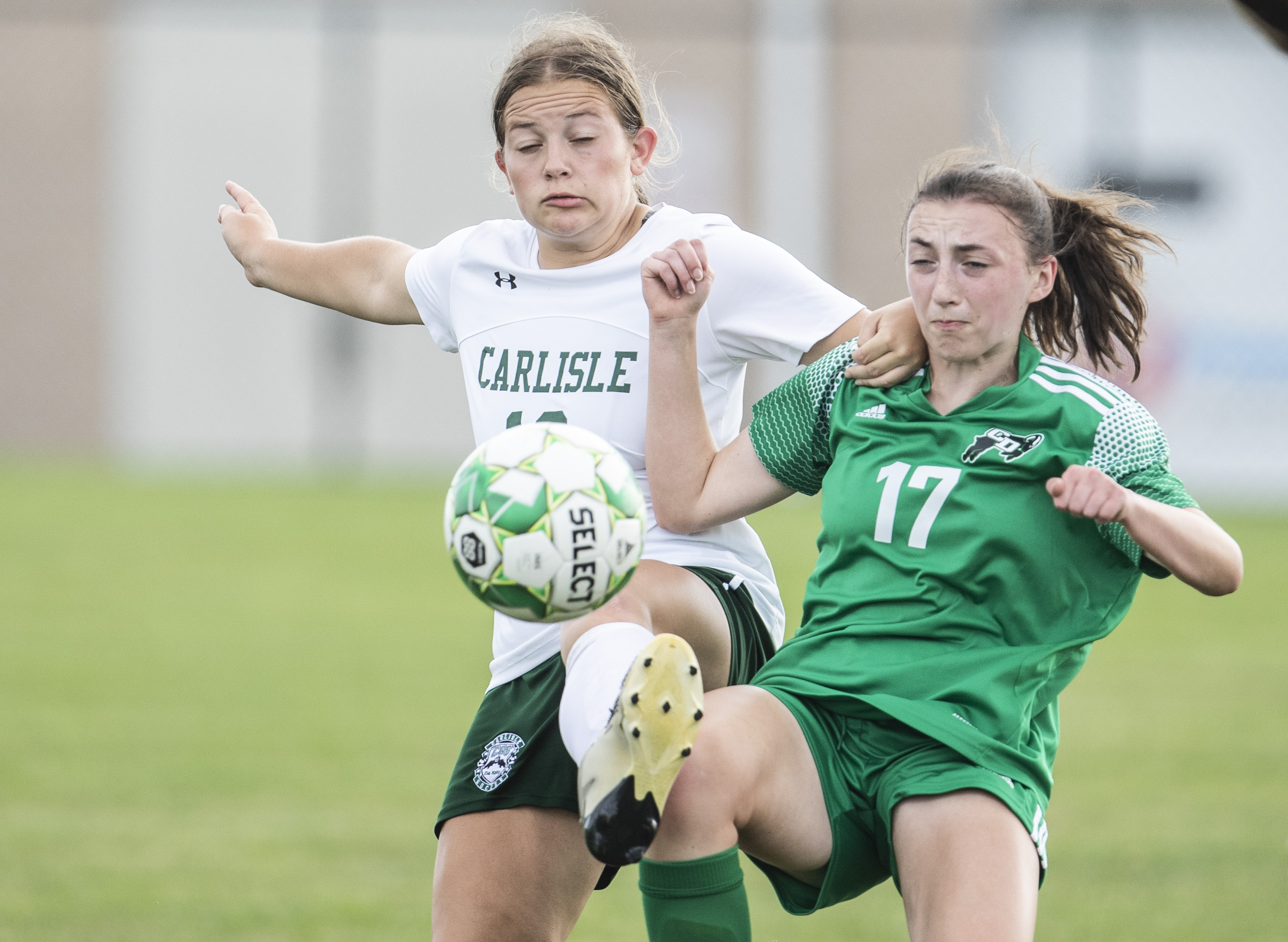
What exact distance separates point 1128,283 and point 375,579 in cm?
840

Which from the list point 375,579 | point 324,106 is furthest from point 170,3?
point 375,579

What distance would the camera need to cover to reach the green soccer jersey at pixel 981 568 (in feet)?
9.44

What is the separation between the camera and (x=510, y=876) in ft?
10.7

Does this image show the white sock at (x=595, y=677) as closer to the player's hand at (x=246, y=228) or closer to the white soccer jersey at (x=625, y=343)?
the white soccer jersey at (x=625, y=343)

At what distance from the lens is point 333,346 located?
17312 mm

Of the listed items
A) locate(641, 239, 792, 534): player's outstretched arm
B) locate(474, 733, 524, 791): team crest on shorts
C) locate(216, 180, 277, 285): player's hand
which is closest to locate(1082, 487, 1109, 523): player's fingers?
locate(641, 239, 792, 534): player's outstretched arm

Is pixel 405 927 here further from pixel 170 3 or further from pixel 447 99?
pixel 170 3

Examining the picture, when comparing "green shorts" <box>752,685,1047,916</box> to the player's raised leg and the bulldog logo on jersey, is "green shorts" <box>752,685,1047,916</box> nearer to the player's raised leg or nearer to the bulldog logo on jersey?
the player's raised leg

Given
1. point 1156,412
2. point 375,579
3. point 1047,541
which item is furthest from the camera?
point 1156,412

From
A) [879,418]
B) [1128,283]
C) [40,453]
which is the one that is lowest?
[40,453]

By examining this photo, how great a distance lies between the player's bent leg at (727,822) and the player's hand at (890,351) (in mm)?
666

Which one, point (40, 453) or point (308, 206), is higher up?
point (308, 206)

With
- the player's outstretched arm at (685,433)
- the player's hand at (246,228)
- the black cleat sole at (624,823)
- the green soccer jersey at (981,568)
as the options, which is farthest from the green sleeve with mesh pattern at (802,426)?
the player's hand at (246,228)

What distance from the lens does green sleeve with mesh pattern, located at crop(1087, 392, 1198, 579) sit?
9.36 ft
